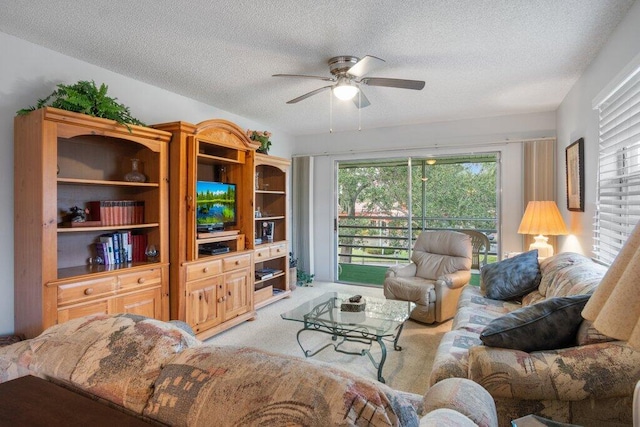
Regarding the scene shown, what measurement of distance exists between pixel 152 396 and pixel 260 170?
171 inches

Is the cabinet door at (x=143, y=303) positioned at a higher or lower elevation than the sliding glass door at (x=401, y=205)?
lower

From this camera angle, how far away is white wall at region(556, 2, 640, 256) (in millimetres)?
2105

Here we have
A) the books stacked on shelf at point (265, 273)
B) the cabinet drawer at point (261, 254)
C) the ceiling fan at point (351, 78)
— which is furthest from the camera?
the books stacked on shelf at point (265, 273)

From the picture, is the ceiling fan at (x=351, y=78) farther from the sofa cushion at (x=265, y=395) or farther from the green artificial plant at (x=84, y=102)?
the sofa cushion at (x=265, y=395)

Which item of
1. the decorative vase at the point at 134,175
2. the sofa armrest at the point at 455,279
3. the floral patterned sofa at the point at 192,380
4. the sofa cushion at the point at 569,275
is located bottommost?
the sofa armrest at the point at 455,279

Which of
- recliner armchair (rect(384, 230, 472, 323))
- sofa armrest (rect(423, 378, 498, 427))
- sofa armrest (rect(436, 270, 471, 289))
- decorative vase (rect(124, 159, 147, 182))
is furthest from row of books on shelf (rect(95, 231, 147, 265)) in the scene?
sofa armrest (rect(436, 270, 471, 289))

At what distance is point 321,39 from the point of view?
7.88 feet

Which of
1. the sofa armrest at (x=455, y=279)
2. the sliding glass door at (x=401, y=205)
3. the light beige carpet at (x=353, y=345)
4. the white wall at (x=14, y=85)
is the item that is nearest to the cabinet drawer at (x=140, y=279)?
the white wall at (x=14, y=85)

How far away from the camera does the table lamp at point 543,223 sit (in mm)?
3398

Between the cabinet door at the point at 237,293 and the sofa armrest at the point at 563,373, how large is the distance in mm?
2628

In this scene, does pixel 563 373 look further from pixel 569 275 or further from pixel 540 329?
pixel 569 275

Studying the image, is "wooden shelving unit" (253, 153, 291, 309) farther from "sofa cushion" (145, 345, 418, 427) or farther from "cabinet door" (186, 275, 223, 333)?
"sofa cushion" (145, 345, 418, 427)

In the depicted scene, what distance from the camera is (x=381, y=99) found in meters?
3.79

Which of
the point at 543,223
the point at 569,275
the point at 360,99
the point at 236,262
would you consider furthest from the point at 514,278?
the point at 236,262
